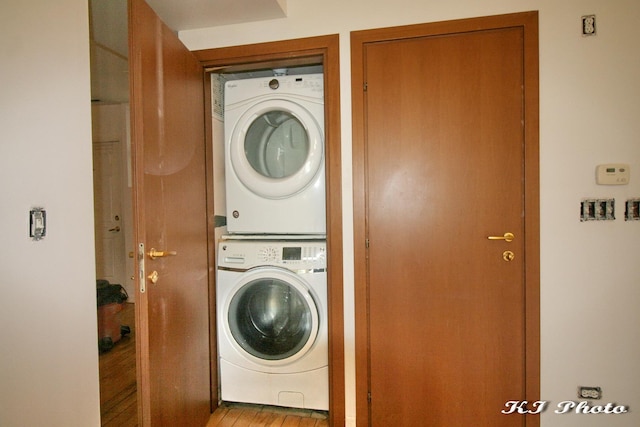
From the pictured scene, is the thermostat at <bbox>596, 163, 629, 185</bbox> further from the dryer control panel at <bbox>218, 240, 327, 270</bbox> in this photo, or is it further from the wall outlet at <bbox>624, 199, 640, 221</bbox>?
the dryer control panel at <bbox>218, 240, 327, 270</bbox>

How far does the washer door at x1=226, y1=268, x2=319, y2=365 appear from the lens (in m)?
1.76

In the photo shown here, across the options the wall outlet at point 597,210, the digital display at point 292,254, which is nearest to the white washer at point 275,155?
the digital display at point 292,254

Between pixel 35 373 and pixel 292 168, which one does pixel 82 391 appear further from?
pixel 292 168

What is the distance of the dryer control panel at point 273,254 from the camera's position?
5.71 feet

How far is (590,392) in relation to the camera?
146 cm

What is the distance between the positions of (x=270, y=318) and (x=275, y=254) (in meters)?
0.39

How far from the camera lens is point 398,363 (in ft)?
5.32

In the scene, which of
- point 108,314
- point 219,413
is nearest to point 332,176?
point 219,413

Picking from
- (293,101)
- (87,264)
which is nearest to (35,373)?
(87,264)

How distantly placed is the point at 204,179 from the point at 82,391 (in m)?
1.05

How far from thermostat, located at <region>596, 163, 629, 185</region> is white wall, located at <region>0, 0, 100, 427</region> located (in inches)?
85.1

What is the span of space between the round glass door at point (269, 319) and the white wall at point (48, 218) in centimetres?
74

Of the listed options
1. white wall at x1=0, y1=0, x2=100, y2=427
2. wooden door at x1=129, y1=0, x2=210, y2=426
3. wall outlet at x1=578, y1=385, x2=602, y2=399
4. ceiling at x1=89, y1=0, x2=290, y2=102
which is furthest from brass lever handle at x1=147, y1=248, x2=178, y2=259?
wall outlet at x1=578, y1=385, x2=602, y2=399

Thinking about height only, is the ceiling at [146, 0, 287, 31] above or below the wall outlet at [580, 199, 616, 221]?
above
